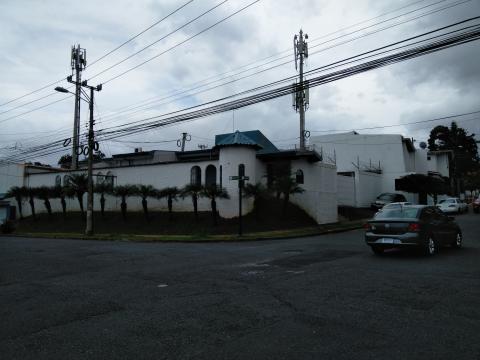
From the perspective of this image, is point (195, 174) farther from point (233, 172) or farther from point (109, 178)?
point (109, 178)

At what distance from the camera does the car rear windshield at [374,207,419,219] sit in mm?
13283

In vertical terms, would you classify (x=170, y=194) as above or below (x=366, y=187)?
below

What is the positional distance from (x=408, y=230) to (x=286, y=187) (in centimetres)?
1417

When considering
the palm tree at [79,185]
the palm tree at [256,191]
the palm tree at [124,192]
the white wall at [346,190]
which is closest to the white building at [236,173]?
Answer: the palm tree at [256,191]

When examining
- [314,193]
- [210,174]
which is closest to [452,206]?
[314,193]

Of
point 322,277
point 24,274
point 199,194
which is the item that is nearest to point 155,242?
point 199,194

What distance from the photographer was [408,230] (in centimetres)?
1282

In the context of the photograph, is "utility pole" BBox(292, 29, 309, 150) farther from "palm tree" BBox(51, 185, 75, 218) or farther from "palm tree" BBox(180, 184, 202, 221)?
"palm tree" BBox(51, 185, 75, 218)

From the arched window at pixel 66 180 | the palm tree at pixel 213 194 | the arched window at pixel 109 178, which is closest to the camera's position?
the palm tree at pixel 213 194

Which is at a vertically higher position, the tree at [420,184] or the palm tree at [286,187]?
the tree at [420,184]

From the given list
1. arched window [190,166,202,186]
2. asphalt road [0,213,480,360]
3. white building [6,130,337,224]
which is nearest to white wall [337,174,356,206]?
white building [6,130,337,224]

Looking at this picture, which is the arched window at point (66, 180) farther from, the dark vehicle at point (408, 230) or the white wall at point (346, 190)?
the dark vehicle at point (408, 230)

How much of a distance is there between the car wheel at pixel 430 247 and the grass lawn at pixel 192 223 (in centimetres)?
1279

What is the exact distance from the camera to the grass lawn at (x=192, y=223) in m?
26.1
